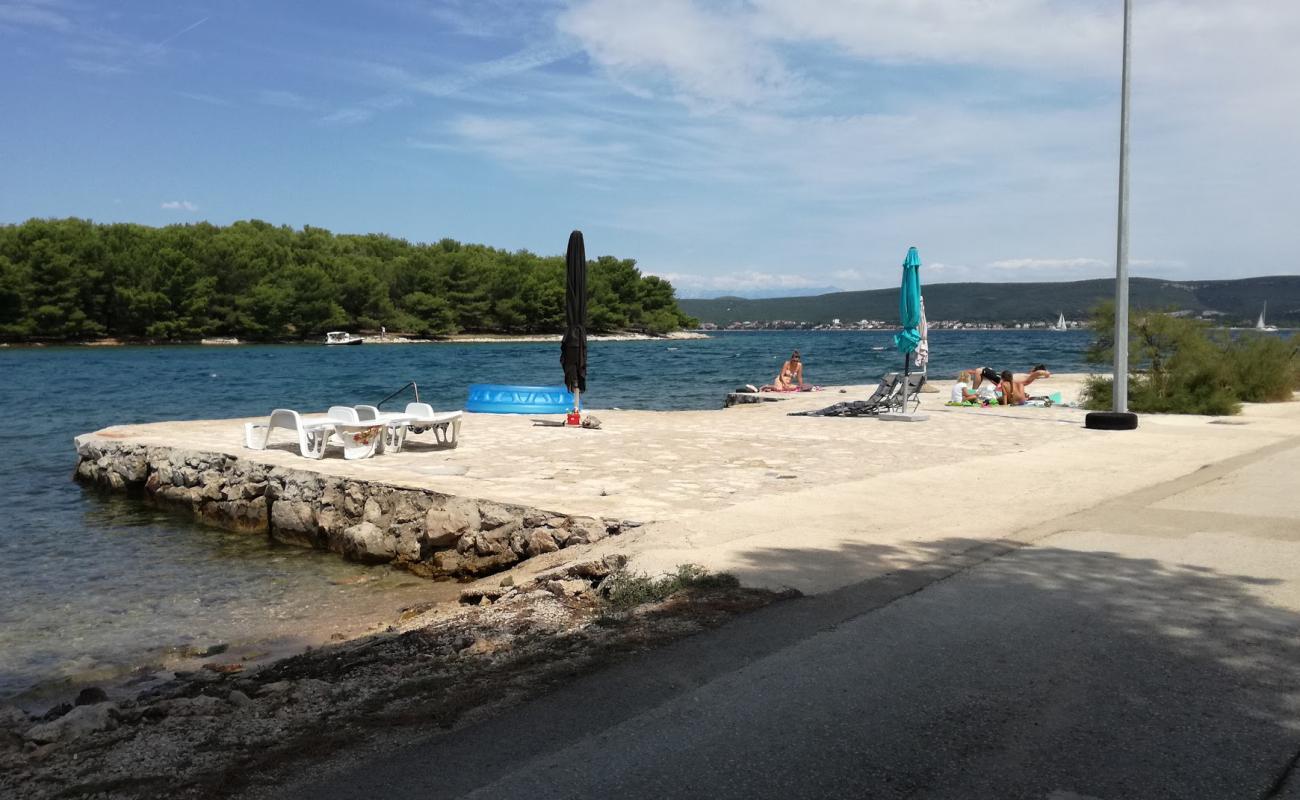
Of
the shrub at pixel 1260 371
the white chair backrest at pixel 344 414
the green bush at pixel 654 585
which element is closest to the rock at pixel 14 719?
the green bush at pixel 654 585

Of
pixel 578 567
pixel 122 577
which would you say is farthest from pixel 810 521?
pixel 122 577

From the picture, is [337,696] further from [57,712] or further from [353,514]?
[353,514]

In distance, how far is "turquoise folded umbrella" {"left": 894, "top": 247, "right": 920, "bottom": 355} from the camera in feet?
53.6

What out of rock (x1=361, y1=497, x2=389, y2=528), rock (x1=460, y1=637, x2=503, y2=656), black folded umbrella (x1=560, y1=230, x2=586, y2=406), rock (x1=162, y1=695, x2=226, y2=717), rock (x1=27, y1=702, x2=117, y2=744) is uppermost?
black folded umbrella (x1=560, y1=230, x2=586, y2=406)

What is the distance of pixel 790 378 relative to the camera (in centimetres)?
2469

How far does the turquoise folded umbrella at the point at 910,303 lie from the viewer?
53.6ft

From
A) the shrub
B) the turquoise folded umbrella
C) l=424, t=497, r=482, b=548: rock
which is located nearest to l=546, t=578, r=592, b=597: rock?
l=424, t=497, r=482, b=548: rock

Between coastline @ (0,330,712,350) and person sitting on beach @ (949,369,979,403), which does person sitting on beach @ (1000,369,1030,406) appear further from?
coastline @ (0,330,712,350)

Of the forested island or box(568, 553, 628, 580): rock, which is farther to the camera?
the forested island

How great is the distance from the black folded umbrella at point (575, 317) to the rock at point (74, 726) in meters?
10.5

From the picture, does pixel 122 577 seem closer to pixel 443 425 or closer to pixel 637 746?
pixel 443 425

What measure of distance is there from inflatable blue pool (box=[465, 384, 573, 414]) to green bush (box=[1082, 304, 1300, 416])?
30.7ft

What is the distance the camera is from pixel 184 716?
396 centimetres

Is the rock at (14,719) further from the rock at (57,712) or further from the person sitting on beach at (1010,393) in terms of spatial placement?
the person sitting on beach at (1010,393)
